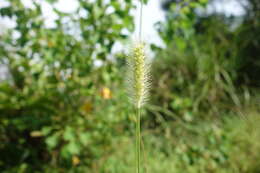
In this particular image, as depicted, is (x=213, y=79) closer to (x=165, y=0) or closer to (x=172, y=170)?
(x=172, y=170)

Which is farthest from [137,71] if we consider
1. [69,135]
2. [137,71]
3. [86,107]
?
[86,107]

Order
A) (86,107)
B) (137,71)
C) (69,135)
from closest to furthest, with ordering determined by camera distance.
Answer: (137,71), (69,135), (86,107)

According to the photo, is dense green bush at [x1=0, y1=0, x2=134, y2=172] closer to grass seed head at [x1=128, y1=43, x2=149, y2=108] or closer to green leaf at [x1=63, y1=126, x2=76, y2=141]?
green leaf at [x1=63, y1=126, x2=76, y2=141]

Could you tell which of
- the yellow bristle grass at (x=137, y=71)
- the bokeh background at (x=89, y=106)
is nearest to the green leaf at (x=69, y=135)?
the bokeh background at (x=89, y=106)

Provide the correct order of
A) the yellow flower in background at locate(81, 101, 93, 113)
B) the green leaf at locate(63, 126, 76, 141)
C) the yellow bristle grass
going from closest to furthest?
the yellow bristle grass
the green leaf at locate(63, 126, 76, 141)
the yellow flower in background at locate(81, 101, 93, 113)

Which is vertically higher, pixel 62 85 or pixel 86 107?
pixel 62 85

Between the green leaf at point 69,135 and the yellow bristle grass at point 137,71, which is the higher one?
the yellow bristle grass at point 137,71

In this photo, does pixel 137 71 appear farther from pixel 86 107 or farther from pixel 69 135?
pixel 86 107

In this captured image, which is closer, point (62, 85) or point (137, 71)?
point (137, 71)

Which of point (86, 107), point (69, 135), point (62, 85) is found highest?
point (62, 85)

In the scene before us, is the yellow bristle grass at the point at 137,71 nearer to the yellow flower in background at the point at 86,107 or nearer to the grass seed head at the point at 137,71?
the grass seed head at the point at 137,71

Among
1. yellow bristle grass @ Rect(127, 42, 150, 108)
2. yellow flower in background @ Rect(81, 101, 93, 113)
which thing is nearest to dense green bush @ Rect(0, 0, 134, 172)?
yellow flower in background @ Rect(81, 101, 93, 113)
